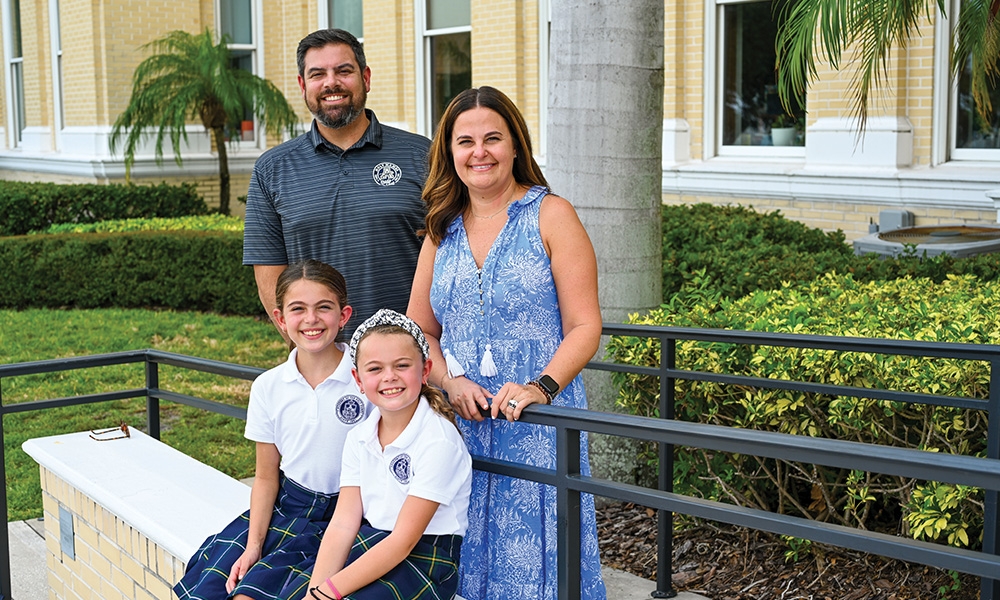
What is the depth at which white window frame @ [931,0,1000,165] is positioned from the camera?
9.77 m

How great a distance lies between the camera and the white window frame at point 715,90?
11773 millimetres

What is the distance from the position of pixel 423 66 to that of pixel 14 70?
10.5 metres

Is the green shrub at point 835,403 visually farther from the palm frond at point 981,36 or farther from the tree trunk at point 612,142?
the palm frond at point 981,36

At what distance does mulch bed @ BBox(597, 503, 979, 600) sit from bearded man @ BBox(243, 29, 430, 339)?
1669mm

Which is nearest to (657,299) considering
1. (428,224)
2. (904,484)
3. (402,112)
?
(904,484)

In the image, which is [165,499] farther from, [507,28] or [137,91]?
[137,91]

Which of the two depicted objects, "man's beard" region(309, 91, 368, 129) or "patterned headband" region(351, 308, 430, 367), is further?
"man's beard" region(309, 91, 368, 129)

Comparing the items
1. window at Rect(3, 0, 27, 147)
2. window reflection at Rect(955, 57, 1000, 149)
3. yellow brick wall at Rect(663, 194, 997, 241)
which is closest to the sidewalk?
yellow brick wall at Rect(663, 194, 997, 241)

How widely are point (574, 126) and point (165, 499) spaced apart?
244 cm

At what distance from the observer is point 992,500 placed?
3.36 m

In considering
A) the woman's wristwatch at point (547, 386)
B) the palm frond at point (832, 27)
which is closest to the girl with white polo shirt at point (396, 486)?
the woman's wristwatch at point (547, 386)

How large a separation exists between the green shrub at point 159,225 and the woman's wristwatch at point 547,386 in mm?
10401

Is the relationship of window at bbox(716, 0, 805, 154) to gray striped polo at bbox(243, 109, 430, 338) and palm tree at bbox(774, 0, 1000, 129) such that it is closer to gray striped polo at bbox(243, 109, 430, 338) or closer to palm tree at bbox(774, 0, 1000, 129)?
A: palm tree at bbox(774, 0, 1000, 129)

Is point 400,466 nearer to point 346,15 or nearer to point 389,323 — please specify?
point 389,323
